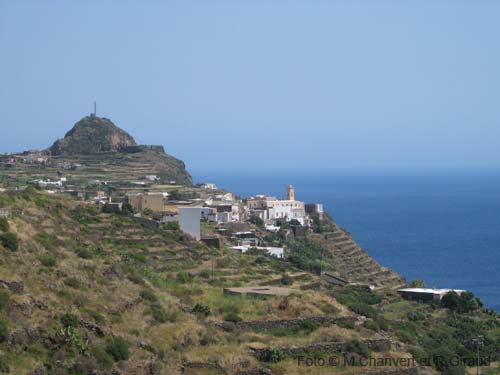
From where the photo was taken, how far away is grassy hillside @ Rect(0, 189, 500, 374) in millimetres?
21609

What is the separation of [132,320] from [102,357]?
4.01 m

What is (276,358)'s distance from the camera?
25422 mm

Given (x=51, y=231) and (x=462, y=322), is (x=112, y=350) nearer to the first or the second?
(x=51, y=231)

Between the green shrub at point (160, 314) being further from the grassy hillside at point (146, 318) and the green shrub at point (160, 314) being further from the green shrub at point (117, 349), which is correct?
the green shrub at point (117, 349)

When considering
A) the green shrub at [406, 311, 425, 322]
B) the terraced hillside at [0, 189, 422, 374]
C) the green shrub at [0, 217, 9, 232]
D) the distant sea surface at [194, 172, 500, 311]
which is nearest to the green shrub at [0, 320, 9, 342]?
the terraced hillside at [0, 189, 422, 374]

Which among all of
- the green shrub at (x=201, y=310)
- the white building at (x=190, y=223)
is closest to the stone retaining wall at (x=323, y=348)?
the green shrub at (x=201, y=310)

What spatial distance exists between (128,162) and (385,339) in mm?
74354

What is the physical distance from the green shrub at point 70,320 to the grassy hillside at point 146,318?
0.03 m

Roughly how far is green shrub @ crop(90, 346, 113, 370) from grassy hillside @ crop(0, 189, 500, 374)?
2 centimetres

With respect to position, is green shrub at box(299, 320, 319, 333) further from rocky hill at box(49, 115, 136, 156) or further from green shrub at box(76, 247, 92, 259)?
rocky hill at box(49, 115, 136, 156)

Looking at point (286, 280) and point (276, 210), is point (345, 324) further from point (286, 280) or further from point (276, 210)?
point (276, 210)

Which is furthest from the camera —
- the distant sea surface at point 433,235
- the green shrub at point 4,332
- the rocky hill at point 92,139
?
the rocky hill at point 92,139

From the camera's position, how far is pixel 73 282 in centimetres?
2561

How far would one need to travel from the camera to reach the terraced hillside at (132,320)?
21.5m
